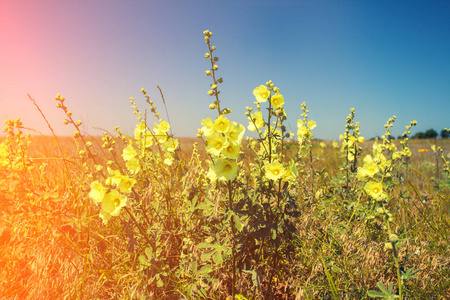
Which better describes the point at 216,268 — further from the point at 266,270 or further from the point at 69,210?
the point at 69,210

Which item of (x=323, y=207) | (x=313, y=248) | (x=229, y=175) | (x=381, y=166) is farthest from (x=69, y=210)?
(x=381, y=166)

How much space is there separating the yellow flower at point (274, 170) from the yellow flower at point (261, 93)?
0.47m

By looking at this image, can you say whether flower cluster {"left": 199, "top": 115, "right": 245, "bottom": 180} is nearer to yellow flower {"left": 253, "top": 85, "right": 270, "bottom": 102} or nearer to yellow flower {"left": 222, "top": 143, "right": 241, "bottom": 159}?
yellow flower {"left": 222, "top": 143, "right": 241, "bottom": 159}

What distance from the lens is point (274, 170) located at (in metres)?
1.75

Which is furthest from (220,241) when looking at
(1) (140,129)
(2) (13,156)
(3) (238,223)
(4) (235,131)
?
(2) (13,156)

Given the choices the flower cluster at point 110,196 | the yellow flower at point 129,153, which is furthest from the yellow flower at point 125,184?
the yellow flower at point 129,153

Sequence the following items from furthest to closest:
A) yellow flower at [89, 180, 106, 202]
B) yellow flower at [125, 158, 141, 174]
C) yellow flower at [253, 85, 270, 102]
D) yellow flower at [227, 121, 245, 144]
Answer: yellow flower at [125, 158, 141, 174] → yellow flower at [253, 85, 270, 102] → yellow flower at [89, 180, 106, 202] → yellow flower at [227, 121, 245, 144]

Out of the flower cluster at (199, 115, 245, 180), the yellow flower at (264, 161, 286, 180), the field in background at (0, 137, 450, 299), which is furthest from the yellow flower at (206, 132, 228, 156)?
the field in background at (0, 137, 450, 299)

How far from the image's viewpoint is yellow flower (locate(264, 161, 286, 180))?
1.71 m

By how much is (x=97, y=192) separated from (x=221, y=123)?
3.16 feet

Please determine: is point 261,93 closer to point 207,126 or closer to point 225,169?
point 207,126

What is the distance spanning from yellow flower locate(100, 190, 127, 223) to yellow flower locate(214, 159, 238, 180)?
629 millimetres

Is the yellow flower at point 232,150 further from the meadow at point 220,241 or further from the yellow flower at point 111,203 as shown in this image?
the yellow flower at point 111,203

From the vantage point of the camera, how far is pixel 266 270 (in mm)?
2172
